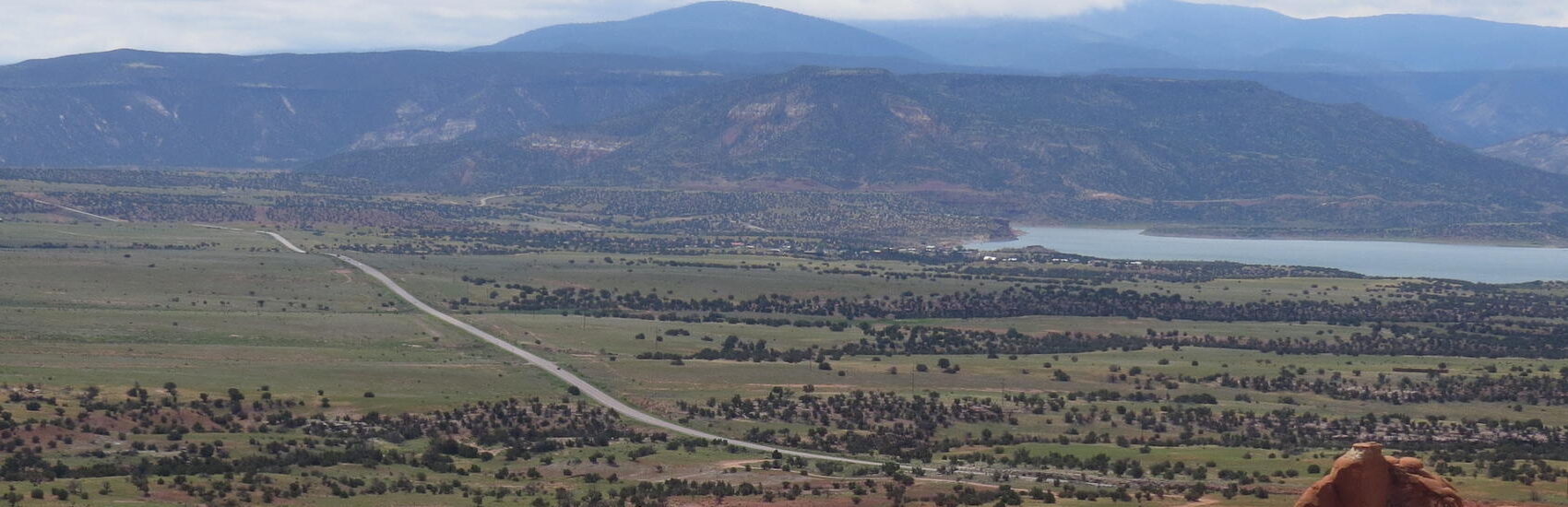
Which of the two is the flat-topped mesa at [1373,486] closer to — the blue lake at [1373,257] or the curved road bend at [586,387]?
the curved road bend at [586,387]

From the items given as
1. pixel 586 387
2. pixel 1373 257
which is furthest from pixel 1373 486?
pixel 1373 257

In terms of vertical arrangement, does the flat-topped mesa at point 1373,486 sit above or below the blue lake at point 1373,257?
above

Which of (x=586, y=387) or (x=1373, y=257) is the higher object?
(x=1373, y=257)

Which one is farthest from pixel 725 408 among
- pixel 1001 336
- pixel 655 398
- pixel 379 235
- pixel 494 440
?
pixel 379 235

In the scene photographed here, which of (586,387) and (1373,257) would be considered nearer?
(586,387)

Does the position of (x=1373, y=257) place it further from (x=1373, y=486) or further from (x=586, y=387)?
(x=1373, y=486)

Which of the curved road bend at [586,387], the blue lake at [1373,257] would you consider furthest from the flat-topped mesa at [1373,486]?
the blue lake at [1373,257]

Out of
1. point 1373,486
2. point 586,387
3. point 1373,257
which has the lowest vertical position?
point 586,387

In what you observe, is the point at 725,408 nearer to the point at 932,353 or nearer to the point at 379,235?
the point at 932,353
